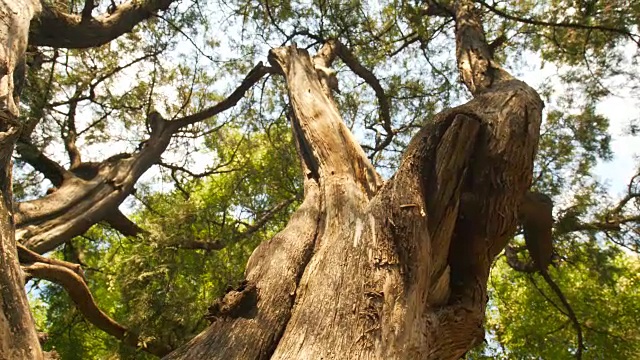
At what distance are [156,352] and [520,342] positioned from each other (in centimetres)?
588

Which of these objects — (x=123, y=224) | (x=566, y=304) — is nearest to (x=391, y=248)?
(x=566, y=304)

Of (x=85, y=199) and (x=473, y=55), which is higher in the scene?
(x=473, y=55)

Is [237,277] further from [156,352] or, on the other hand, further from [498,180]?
[498,180]

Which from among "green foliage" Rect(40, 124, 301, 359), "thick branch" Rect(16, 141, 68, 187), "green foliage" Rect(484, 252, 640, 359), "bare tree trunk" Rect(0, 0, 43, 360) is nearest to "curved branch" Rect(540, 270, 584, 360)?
"green foliage" Rect(484, 252, 640, 359)

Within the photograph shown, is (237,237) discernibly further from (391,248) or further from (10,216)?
(391,248)

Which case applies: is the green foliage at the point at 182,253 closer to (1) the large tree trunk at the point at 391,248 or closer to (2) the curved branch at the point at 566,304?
(1) the large tree trunk at the point at 391,248

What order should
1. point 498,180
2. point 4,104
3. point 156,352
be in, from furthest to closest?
point 156,352 → point 498,180 → point 4,104

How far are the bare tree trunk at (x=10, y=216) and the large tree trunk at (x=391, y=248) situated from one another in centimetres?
50

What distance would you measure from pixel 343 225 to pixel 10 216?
1462 mm

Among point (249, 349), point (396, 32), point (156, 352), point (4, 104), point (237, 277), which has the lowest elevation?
point (249, 349)

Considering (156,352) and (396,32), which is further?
(396,32)

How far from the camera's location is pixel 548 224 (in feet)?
13.1

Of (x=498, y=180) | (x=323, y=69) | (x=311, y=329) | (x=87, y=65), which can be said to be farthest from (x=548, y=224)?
(x=87, y=65)

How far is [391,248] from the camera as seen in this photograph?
2172 mm
